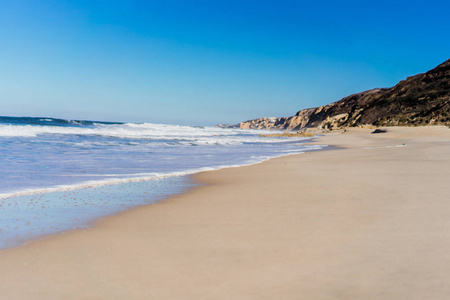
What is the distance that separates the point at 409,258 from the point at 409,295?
660 millimetres

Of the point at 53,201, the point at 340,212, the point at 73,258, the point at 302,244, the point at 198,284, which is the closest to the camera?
the point at 198,284

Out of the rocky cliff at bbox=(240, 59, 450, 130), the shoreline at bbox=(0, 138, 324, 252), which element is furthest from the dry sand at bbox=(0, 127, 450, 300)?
the rocky cliff at bbox=(240, 59, 450, 130)

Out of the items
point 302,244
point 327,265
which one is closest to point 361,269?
point 327,265

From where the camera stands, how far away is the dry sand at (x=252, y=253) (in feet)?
7.91

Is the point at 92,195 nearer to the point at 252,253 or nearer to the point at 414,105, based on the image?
the point at 252,253

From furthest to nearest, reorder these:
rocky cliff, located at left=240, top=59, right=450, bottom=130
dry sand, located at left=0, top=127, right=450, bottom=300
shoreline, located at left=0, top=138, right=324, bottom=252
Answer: rocky cliff, located at left=240, top=59, right=450, bottom=130 < shoreline, located at left=0, top=138, right=324, bottom=252 < dry sand, located at left=0, top=127, right=450, bottom=300

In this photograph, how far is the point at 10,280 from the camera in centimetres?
259

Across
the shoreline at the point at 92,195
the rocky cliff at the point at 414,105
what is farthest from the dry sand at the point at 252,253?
the rocky cliff at the point at 414,105

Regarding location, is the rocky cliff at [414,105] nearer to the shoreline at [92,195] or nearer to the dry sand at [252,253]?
the shoreline at [92,195]

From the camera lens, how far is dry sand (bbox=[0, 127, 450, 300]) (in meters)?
2.41

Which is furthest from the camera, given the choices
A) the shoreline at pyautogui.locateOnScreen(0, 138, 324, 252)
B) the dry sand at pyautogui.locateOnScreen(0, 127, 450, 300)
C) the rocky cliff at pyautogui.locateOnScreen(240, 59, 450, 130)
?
the rocky cliff at pyautogui.locateOnScreen(240, 59, 450, 130)

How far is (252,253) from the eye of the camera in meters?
3.10

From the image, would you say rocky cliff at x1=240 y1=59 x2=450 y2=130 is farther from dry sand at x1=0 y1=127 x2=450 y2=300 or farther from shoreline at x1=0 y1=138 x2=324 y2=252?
dry sand at x1=0 y1=127 x2=450 y2=300

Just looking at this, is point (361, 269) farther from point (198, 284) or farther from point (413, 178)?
point (413, 178)
